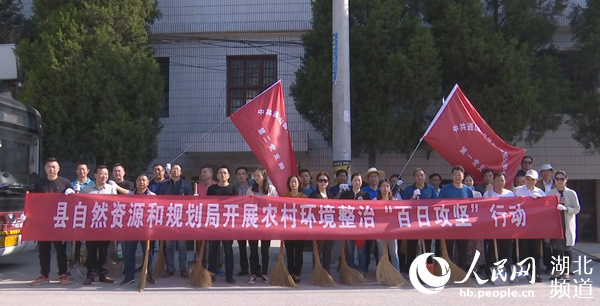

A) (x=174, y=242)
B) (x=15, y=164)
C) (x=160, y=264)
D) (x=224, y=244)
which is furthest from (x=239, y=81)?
(x=224, y=244)

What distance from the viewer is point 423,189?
374 inches

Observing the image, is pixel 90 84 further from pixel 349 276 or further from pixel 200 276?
pixel 349 276

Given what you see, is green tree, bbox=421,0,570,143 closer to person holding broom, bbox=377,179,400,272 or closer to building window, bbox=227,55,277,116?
building window, bbox=227,55,277,116

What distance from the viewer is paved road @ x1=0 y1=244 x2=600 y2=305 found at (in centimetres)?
760

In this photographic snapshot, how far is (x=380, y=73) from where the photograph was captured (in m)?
12.3

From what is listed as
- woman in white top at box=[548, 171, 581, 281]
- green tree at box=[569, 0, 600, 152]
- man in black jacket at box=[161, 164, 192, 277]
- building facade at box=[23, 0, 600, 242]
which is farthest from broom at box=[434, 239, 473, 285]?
green tree at box=[569, 0, 600, 152]

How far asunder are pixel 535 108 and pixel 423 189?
444 cm

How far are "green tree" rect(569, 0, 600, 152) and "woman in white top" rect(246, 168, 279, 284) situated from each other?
24.7 feet

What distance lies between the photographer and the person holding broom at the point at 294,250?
29.5 ft

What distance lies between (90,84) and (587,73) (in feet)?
34.1

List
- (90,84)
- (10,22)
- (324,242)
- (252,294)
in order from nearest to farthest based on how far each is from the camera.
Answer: (252,294)
(324,242)
(90,84)
(10,22)

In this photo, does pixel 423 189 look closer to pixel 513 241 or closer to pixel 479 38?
pixel 513 241

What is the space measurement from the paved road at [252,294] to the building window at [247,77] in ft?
22.2

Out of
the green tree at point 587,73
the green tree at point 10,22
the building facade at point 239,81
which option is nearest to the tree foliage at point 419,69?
the green tree at point 587,73
